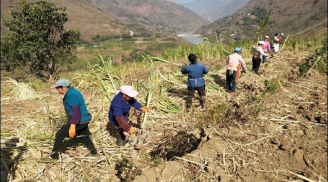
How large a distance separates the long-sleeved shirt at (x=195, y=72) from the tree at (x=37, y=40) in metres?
10.7

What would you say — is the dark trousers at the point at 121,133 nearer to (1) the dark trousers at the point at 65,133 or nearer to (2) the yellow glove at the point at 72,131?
(1) the dark trousers at the point at 65,133

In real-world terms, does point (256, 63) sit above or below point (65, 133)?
above

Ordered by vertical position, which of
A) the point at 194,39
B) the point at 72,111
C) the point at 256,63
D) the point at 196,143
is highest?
the point at 194,39

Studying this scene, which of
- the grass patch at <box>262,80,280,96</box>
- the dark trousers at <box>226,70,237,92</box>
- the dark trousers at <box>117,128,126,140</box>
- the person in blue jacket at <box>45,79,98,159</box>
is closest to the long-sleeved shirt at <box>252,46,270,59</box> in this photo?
the grass patch at <box>262,80,280,96</box>

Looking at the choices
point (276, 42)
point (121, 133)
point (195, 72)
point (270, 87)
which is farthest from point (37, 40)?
point (270, 87)

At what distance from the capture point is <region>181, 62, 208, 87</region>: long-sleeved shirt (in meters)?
4.43

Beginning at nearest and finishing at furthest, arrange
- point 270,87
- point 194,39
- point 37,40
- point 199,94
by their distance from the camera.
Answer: point 199,94 < point 270,87 < point 37,40 < point 194,39

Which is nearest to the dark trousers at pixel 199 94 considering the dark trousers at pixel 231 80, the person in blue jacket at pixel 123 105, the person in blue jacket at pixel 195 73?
the person in blue jacket at pixel 195 73

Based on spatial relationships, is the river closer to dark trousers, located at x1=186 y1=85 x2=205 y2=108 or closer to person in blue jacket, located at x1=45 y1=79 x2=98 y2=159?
dark trousers, located at x1=186 y1=85 x2=205 y2=108

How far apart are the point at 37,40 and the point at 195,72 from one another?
1133 cm

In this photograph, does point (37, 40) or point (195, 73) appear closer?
point (195, 73)

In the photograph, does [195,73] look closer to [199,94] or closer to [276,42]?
[199,94]

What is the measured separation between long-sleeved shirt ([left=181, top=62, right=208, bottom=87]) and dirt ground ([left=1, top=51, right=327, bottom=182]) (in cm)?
61

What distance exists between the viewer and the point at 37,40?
12.3 m
